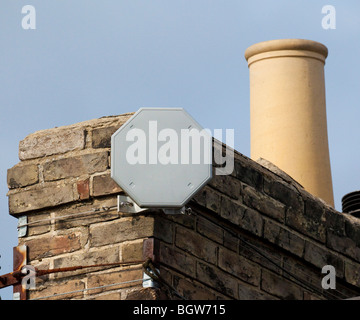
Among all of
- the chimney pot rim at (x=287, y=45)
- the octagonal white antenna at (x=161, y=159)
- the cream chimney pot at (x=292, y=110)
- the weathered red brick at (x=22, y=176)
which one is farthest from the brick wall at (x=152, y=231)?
the chimney pot rim at (x=287, y=45)

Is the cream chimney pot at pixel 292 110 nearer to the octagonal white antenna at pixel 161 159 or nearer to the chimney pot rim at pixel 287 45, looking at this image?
the chimney pot rim at pixel 287 45

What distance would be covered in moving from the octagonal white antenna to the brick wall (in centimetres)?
23

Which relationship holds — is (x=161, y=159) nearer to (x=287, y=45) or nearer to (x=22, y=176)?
(x=22, y=176)

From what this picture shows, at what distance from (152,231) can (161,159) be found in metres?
0.48

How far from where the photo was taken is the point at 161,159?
8.06m

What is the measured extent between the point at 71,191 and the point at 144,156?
29.2 inches

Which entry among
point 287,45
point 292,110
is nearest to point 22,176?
point 292,110

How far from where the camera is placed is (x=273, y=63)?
1505cm

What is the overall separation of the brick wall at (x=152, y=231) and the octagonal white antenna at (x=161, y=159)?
0.23 meters

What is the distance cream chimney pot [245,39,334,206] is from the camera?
14.7 m

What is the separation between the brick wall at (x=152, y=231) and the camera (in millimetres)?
8242

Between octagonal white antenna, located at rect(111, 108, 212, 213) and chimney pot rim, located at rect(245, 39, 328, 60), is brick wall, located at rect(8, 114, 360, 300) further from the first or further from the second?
chimney pot rim, located at rect(245, 39, 328, 60)
